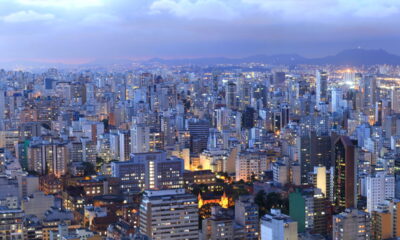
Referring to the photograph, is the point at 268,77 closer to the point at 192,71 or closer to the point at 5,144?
the point at 192,71

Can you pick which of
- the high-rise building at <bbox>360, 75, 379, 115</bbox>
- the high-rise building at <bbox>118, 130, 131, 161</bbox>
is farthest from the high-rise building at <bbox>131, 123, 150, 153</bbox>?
the high-rise building at <bbox>360, 75, 379, 115</bbox>

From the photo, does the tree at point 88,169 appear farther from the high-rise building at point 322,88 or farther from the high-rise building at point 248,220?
the high-rise building at point 322,88

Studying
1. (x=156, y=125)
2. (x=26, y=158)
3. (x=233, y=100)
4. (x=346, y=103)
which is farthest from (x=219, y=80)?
(x=26, y=158)

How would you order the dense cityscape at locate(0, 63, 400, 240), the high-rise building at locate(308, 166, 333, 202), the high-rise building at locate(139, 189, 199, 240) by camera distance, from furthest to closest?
the high-rise building at locate(308, 166, 333, 202)
the dense cityscape at locate(0, 63, 400, 240)
the high-rise building at locate(139, 189, 199, 240)

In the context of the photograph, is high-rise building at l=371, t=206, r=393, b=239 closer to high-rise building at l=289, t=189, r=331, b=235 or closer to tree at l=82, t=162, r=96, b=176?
high-rise building at l=289, t=189, r=331, b=235

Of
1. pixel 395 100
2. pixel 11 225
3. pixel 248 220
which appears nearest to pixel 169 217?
pixel 248 220

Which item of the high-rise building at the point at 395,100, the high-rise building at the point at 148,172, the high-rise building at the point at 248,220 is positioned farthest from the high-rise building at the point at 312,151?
the high-rise building at the point at 395,100
